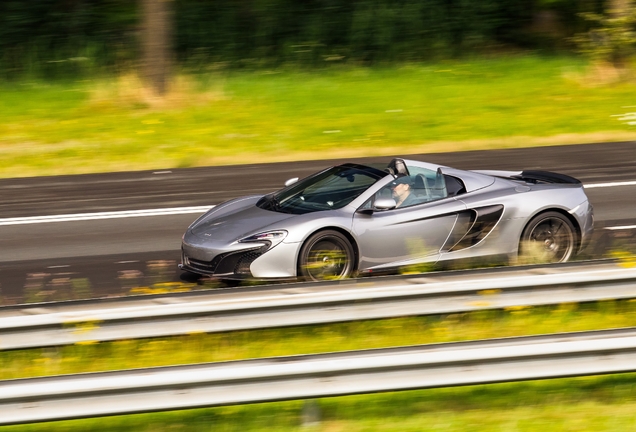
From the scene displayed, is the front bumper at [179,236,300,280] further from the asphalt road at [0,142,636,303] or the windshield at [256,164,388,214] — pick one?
the asphalt road at [0,142,636,303]

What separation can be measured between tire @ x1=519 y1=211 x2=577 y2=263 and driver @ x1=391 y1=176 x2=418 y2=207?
3.88 ft

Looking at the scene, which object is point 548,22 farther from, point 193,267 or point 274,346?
point 274,346

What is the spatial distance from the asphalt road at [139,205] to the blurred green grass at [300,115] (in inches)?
42.8

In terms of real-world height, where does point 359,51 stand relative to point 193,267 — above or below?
above

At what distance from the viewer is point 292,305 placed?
576 centimetres

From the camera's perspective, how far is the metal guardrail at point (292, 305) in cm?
561

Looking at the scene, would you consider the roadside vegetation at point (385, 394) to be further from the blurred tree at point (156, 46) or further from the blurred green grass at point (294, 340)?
the blurred tree at point (156, 46)

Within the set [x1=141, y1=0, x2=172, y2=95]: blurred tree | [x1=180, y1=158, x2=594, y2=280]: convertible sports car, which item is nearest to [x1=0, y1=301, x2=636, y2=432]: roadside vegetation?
[x1=180, y1=158, x2=594, y2=280]: convertible sports car

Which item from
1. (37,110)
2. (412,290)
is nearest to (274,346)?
(412,290)

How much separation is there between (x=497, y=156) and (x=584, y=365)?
10.7m

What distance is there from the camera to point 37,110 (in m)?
20.2

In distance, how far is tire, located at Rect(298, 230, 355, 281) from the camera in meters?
8.64

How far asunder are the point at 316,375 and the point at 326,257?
3.57 metres

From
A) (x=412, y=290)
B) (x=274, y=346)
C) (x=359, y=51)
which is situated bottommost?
(x=274, y=346)
